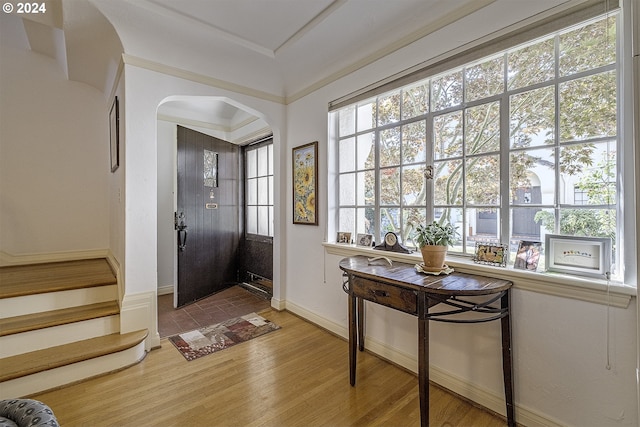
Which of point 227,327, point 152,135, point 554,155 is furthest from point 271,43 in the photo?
point 227,327

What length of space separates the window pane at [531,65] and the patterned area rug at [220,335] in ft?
9.09

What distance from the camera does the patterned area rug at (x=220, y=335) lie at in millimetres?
2338

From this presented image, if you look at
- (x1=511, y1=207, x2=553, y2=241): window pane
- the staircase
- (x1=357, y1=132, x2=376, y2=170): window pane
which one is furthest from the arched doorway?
(x1=511, y1=207, x2=553, y2=241): window pane

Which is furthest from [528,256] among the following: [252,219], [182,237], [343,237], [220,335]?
[252,219]

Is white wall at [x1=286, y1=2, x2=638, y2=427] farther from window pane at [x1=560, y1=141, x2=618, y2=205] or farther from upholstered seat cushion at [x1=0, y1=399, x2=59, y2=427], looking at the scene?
upholstered seat cushion at [x1=0, y1=399, x2=59, y2=427]

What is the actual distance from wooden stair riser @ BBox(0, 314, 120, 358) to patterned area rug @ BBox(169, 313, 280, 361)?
1.71 ft

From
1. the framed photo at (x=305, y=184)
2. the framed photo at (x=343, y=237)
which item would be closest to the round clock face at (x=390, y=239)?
the framed photo at (x=343, y=237)

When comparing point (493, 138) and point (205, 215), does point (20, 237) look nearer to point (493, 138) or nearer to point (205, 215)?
point (205, 215)

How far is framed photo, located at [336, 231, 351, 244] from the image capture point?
102 inches

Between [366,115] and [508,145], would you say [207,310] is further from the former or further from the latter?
[508,145]

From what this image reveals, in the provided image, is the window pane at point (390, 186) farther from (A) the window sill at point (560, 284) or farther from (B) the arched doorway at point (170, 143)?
(B) the arched doorway at point (170, 143)

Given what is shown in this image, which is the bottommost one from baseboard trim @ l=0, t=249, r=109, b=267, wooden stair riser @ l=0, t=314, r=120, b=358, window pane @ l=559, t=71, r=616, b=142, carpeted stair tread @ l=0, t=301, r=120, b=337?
wooden stair riser @ l=0, t=314, r=120, b=358

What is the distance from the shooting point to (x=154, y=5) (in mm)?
2021

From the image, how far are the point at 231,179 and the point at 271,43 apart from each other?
205cm
